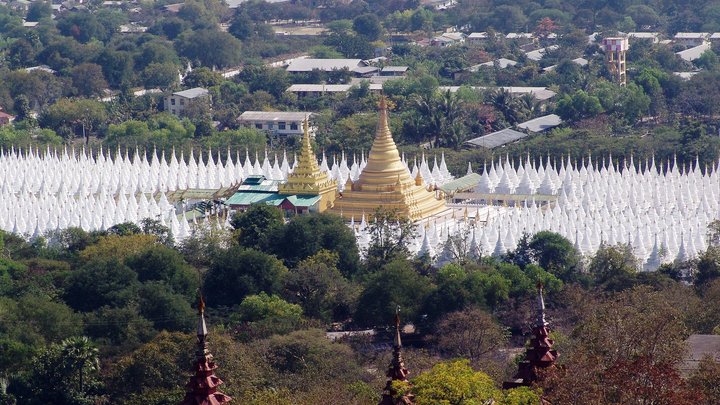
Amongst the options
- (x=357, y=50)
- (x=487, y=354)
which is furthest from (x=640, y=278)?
(x=357, y=50)

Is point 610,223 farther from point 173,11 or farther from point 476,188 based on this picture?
point 173,11

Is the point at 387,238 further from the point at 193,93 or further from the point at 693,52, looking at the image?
the point at 693,52

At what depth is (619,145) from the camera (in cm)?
7738

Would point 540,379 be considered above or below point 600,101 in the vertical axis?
above

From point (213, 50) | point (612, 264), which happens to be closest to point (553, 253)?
point (612, 264)

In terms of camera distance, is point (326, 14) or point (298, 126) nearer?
point (298, 126)

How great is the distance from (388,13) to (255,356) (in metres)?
110

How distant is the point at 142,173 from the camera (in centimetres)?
7344

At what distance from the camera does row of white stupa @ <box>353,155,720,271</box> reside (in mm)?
58562

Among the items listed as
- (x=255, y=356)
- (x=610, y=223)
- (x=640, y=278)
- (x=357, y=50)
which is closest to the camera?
(x=255, y=356)

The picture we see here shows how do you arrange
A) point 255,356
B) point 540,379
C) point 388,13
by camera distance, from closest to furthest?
point 540,379
point 255,356
point 388,13

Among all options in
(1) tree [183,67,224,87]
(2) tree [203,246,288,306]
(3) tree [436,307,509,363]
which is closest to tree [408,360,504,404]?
(3) tree [436,307,509,363]

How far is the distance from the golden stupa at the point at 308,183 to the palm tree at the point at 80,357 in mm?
21107

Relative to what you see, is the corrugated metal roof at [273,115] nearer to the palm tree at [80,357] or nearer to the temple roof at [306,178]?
the temple roof at [306,178]
